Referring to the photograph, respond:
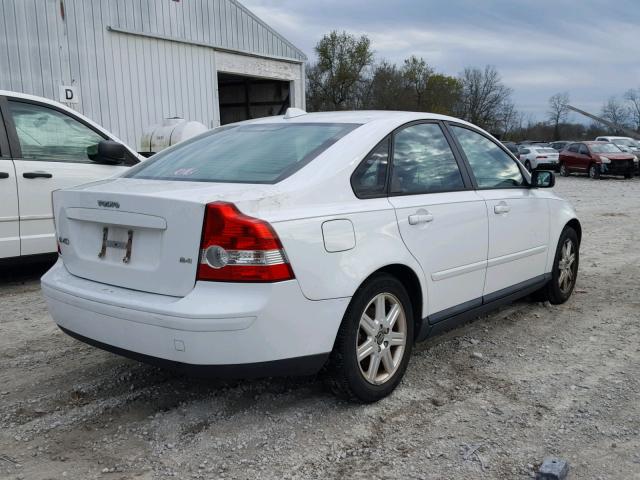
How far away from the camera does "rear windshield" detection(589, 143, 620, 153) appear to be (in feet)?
84.4

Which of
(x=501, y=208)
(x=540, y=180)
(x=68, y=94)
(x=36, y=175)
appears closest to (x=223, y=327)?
(x=501, y=208)

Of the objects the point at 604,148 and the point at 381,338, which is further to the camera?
the point at 604,148

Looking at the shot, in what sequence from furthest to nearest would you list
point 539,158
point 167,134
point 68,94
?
point 539,158 → point 167,134 → point 68,94

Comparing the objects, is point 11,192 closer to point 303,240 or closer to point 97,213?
point 97,213

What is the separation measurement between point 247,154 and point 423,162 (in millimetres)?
1078

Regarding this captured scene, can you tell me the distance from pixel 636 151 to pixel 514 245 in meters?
26.3

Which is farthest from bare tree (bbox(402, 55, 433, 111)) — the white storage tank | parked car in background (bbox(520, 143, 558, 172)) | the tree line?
the white storage tank

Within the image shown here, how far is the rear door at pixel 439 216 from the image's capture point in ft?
11.4

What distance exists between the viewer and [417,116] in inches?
154

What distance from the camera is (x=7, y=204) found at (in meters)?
5.51

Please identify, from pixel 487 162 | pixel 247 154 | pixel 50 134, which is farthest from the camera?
pixel 50 134

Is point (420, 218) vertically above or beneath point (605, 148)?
above

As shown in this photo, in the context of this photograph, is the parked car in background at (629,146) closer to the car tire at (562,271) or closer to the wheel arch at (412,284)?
the car tire at (562,271)

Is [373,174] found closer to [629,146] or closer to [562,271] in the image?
[562,271]
